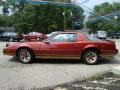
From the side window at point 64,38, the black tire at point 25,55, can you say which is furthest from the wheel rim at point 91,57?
the black tire at point 25,55

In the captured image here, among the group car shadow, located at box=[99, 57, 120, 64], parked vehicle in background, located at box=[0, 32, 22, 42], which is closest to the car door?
car shadow, located at box=[99, 57, 120, 64]

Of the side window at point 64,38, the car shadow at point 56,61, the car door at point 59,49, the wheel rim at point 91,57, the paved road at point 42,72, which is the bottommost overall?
the paved road at point 42,72

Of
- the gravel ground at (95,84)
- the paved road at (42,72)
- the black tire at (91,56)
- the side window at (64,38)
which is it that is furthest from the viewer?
the side window at (64,38)

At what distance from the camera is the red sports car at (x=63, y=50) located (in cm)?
1363

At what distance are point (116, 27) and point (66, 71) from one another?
8232cm

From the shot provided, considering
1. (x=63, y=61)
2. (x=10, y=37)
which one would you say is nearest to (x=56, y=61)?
(x=63, y=61)

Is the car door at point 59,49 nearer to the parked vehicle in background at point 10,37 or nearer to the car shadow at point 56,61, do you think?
the car shadow at point 56,61

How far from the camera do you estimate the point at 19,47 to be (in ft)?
44.9

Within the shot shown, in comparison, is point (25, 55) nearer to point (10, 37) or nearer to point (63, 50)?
point (63, 50)

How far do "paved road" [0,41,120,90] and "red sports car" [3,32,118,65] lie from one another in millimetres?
337

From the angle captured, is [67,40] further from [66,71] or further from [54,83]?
[54,83]

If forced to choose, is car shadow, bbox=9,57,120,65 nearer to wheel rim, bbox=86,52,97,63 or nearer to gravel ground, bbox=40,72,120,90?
wheel rim, bbox=86,52,97,63

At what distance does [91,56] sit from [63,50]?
3.95ft

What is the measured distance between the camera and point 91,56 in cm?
1366
